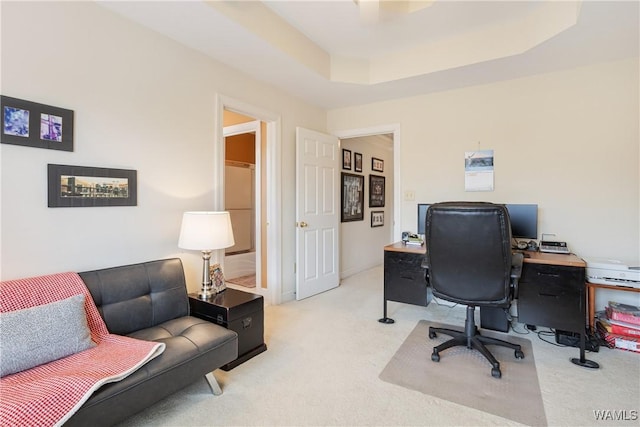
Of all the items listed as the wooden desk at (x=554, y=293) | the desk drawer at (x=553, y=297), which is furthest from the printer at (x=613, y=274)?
the desk drawer at (x=553, y=297)

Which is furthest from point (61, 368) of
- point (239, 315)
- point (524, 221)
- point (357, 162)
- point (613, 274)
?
point (357, 162)

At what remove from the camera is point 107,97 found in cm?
205

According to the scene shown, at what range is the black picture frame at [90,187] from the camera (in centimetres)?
183

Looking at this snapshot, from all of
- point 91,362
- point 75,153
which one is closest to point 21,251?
point 75,153

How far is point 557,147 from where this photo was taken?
9.84 ft

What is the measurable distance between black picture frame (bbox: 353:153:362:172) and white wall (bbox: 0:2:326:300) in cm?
252

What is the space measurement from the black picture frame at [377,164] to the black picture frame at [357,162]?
0.44 metres

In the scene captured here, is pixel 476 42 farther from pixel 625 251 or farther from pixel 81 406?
pixel 81 406

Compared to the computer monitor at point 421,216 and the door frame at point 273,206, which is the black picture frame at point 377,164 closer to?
the computer monitor at point 421,216

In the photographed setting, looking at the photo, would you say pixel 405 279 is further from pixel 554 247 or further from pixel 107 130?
pixel 107 130

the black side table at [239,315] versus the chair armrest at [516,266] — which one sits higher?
the chair armrest at [516,266]

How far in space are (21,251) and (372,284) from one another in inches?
144

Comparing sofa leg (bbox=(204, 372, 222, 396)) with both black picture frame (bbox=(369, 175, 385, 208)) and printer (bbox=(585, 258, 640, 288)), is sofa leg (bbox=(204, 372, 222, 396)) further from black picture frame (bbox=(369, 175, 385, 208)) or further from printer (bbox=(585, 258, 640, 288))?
black picture frame (bbox=(369, 175, 385, 208))

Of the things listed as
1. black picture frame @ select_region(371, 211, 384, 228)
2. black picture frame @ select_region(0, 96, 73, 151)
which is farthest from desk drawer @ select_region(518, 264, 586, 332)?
black picture frame @ select_region(0, 96, 73, 151)
